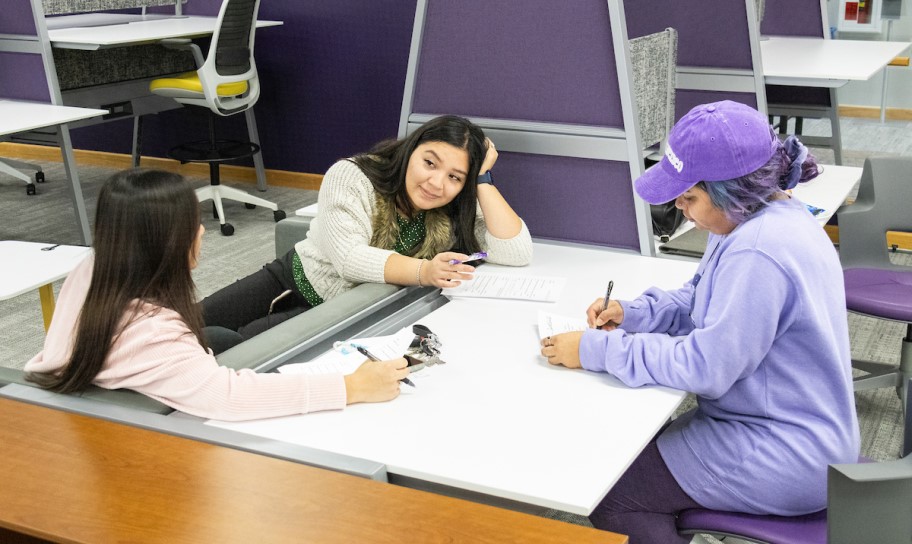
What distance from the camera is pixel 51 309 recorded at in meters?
2.54

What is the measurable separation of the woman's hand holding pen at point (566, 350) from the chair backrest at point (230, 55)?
3290mm

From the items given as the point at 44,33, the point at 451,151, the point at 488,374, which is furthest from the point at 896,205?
the point at 44,33

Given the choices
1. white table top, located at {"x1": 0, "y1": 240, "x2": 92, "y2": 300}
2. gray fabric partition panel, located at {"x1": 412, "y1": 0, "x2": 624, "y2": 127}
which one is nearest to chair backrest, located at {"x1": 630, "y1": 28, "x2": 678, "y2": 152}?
gray fabric partition panel, located at {"x1": 412, "y1": 0, "x2": 624, "y2": 127}

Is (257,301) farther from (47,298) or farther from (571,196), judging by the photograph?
(571,196)

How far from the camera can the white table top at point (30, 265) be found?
2230mm

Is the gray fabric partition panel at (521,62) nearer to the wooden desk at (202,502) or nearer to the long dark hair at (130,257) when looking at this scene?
the long dark hair at (130,257)

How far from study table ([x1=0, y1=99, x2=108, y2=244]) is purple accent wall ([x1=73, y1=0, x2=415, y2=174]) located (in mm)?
1391

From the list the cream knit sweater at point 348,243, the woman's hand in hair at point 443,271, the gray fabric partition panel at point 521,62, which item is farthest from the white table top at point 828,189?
the woman's hand in hair at point 443,271

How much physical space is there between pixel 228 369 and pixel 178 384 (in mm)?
80

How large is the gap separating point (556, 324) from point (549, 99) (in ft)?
2.39

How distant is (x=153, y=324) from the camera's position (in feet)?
4.84

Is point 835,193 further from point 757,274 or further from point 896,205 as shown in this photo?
point 757,274

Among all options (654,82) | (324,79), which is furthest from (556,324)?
(324,79)

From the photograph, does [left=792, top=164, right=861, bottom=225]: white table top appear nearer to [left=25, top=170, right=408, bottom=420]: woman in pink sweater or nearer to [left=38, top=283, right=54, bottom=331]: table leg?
[left=25, top=170, right=408, bottom=420]: woman in pink sweater
